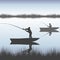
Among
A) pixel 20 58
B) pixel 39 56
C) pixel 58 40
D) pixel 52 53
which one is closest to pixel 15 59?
pixel 20 58

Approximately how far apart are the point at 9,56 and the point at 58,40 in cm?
1317

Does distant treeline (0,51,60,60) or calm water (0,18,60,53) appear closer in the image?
distant treeline (0,51,60,60)

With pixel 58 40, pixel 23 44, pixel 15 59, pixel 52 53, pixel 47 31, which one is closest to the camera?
pixel 15 59

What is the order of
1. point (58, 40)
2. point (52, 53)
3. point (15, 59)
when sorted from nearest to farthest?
point (15, 59) → point (52, 53) → point (58, 40)

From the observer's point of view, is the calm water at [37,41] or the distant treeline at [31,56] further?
the calm water at [37,41]

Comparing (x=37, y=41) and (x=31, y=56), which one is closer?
(x=31, y=56)

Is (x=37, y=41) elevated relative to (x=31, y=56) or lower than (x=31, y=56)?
lower

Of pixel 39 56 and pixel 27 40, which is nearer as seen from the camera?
pixel 39 56

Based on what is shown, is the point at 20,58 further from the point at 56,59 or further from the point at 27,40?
the point at 27,40

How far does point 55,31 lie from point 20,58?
20508mm

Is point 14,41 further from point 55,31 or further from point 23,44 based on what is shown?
point 55,31

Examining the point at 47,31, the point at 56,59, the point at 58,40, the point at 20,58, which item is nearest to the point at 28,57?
the point at 20,58

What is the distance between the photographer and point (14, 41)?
88.2 ft

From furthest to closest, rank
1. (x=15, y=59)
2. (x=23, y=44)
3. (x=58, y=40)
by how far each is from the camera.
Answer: (x=58, y=40), (x=23, y=44), (x=15, y=59)
